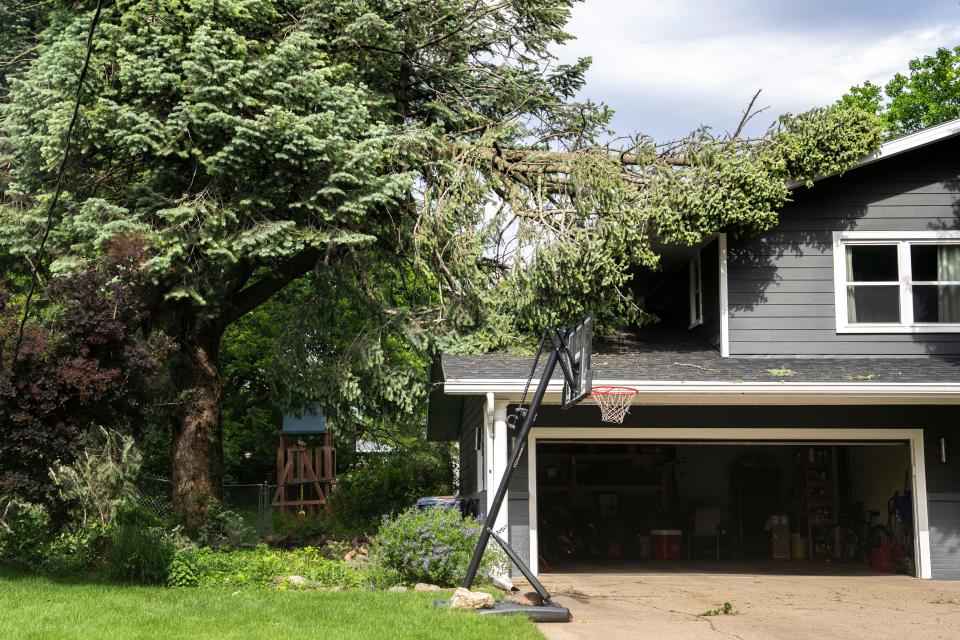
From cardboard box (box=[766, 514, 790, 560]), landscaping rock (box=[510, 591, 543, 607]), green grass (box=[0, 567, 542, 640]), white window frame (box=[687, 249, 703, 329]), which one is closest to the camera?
green grass (box=[0, 567, 542, 640])

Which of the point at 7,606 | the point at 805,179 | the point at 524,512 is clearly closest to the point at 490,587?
the point at 524,512

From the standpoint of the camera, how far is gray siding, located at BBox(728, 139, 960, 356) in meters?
13.6

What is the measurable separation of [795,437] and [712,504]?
603 centimetres

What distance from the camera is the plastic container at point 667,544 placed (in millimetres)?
16859

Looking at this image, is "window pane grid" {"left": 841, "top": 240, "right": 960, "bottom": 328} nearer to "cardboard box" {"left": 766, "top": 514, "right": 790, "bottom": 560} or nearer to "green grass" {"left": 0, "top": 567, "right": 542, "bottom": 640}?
"cardboard box" {"left": 766, "top": 514, "right": 790, "bottom": 560}

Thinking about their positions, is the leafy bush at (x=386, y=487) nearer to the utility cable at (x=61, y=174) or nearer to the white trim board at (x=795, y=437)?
the white trim board at (x=795, y=437)

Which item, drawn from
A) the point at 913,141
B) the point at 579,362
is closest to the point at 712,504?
the point at 913,141

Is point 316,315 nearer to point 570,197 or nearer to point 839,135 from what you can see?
point 570,197

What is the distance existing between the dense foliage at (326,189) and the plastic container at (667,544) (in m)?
4.37

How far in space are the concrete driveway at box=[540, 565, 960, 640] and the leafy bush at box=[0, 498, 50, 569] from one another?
658cm

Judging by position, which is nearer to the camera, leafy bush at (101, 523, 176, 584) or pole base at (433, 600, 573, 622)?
pole base at (433, 600, 573, 622)

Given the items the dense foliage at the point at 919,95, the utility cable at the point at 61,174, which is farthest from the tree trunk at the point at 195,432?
the dense foliage at the point at 919,95

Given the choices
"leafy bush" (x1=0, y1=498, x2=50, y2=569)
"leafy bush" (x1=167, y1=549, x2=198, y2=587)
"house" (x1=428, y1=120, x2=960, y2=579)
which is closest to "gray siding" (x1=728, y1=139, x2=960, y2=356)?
"house" (x1=428, y1=120, x2=960, y2=579)

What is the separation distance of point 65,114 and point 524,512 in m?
8.48
